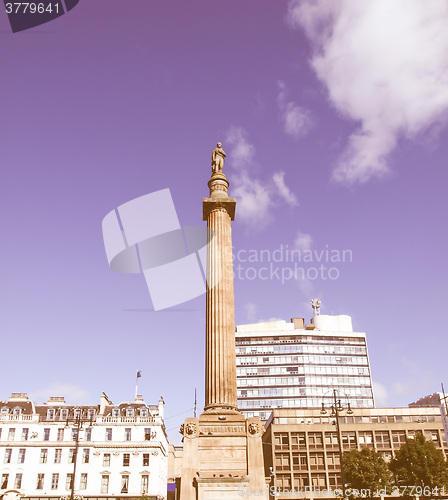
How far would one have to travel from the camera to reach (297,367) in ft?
340

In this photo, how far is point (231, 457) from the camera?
24.2 m

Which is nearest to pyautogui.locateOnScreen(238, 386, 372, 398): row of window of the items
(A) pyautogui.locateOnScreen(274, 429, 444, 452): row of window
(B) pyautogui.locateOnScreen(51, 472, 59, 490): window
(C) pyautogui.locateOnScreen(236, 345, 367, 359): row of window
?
(C) pyautogui.locateOnScreen(236, 345, 367, 359): row of window

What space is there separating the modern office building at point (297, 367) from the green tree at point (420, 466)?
5444cm

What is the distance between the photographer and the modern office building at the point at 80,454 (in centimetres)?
5494

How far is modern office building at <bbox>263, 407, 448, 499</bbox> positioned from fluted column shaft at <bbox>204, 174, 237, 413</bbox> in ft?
170

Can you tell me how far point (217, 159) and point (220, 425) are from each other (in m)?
18.3

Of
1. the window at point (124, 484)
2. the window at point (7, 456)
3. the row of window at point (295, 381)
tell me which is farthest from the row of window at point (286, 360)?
the window at point (7, 456)

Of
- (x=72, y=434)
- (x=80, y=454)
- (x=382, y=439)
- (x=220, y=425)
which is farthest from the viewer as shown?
(x=382, y=439)

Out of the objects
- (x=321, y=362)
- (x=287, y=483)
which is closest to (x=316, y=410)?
(x=287, y=483)

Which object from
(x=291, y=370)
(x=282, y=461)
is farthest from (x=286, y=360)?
(x=282, y=461)

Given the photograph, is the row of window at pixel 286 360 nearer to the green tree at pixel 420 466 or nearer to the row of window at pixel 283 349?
the row of window at pixel 283 349

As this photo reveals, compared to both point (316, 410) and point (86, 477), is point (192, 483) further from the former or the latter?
point (316, 410)

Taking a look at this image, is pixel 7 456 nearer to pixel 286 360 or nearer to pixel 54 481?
pixel 54 481

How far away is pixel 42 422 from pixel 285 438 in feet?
125
